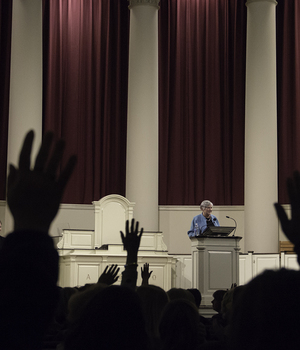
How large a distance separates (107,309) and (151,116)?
12.8 m

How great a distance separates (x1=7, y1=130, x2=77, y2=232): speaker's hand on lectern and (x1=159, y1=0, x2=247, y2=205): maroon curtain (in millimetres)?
13813

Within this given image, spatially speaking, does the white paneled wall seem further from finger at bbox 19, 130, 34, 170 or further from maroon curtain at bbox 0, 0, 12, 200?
finger at bbox 19, 130, 34, 170

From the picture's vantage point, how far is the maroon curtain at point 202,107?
1534 cm

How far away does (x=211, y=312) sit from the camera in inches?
372

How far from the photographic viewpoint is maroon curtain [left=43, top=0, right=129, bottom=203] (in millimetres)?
15008

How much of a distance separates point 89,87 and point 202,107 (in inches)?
120

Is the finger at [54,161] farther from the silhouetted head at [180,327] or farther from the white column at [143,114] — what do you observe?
the white column at [143,114]

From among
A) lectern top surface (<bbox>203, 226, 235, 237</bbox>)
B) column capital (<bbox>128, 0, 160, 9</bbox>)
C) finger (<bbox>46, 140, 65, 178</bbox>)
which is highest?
column capital (<bbox>128, 0, 160, 9</bbox>)

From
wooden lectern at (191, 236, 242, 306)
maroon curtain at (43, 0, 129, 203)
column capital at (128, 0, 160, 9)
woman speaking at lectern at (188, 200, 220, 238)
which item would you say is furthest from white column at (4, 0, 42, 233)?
wooden lectern at (191, 236, 242, 306)

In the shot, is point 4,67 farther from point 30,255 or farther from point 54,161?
point 30,255

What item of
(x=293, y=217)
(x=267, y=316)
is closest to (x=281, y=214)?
(x=293, y=217)

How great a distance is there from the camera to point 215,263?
392 inches

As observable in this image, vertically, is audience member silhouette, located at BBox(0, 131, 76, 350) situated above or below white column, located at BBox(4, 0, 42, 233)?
below

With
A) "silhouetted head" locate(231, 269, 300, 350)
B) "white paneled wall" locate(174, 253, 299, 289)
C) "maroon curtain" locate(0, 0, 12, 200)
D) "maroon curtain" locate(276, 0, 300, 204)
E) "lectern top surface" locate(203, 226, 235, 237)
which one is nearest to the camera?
"silhouetted head" locate(231, 269, 300, 350)
